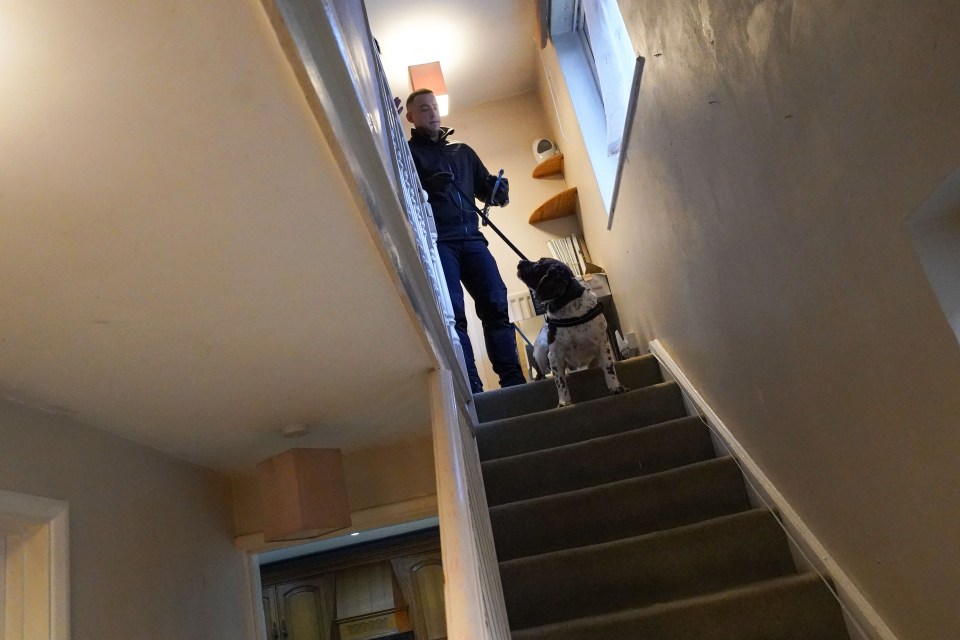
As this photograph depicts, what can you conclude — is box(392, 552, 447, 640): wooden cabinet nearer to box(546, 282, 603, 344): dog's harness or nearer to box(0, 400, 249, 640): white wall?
box(0, 400, 249, 640): white wall

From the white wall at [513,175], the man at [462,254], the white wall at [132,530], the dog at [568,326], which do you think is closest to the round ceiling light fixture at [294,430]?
the white wall at [132,530]

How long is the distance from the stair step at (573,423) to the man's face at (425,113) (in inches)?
64.7

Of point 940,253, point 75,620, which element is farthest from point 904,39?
point 75,620

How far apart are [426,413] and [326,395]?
57 centimetres

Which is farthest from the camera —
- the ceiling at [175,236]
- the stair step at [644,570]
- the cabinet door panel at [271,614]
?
the cabinet door panel at [271,614]

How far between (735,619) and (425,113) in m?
2.80

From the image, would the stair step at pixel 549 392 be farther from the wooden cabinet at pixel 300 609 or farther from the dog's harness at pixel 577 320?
the wooden cabinet at pixel 300 609

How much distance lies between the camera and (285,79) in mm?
1029

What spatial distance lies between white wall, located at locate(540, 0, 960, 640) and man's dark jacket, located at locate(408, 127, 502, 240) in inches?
50.4

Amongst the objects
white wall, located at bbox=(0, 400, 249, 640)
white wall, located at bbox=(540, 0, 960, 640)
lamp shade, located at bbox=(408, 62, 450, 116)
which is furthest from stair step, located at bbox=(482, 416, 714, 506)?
lamp shade, located at bbox=(408, 62, 450, 116)

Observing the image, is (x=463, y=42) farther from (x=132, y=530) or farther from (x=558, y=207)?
(x=132, y=530)

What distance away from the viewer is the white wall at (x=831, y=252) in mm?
1212

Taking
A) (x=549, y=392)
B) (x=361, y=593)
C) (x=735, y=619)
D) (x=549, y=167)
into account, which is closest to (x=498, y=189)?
(x=549, y=392)

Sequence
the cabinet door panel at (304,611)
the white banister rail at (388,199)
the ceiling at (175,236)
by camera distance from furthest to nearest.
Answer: the cabinet door panel at (304,611) < the white banister rail at (388,199) < the ceiling at (175,236)
